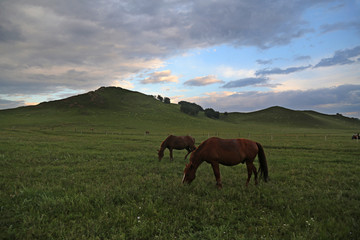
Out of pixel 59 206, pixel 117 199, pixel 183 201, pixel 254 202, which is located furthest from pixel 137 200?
pixel 254 202

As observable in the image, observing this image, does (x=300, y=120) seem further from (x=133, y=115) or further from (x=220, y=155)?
(x=220, y=155)

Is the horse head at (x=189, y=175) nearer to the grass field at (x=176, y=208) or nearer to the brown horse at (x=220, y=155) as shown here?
the brown horse at (x=220, y=155)

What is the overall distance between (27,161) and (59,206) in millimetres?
8902

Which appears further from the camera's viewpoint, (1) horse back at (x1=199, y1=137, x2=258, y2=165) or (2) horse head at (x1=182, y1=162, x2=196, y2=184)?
(2) horse head at (x1=182, y1=162, x2=196, y2=184)

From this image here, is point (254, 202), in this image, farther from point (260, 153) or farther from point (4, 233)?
point (4, 233)

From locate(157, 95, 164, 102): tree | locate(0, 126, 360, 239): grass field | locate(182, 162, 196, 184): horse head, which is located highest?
locate(157, 95, 164, 102): tree

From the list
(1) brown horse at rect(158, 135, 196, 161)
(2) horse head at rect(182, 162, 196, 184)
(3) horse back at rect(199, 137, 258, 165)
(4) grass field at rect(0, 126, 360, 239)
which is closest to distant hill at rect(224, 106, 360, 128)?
(1) brown horse at rect(158, 135, 196, 161)

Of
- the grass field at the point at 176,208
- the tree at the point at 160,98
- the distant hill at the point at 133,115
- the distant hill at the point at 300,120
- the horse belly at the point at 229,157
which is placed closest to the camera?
the grass field at the point at 176,208

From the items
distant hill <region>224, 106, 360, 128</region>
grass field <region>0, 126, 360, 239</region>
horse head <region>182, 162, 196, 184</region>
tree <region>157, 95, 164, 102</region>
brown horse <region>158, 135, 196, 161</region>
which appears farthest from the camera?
tree <region>157, 95, 164, 102</region>

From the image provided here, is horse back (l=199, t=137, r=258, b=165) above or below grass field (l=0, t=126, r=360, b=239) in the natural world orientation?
above

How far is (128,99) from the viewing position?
150250 mm

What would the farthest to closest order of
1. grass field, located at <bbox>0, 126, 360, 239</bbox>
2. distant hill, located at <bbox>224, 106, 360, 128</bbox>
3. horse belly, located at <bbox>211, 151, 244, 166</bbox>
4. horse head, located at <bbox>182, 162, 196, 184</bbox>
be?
distant hill, located at <bbox>224, 106, 360, 128</bbox>, horse head, located at <bbox>182, 162, 196, 184</bbox>, horse belly, located at <bbox>211, 151, 244, 166</bbox>, grass field, located at <bbox>0, 126, 360, 239</bbox>

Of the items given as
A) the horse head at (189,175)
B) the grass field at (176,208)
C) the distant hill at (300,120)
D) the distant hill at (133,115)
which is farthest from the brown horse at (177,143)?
the distant hill at (300,120)

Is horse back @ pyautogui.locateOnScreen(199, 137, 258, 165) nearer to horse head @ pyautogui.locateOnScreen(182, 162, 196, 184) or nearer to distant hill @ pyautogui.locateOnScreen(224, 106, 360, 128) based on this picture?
horse head @ pyautogui.locateOnScreen(182, 162, 196, 184)
